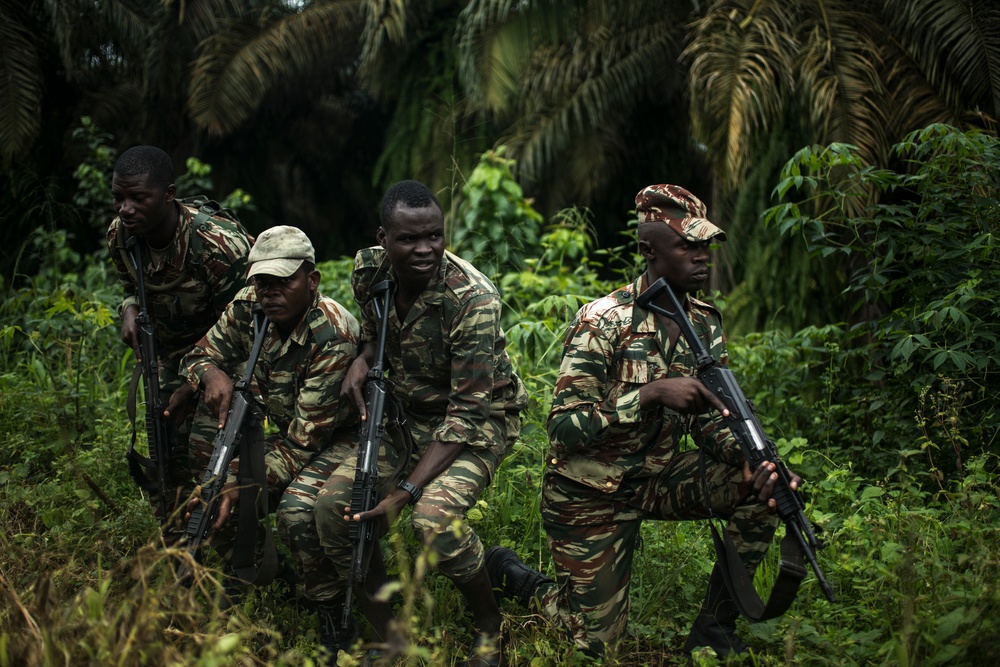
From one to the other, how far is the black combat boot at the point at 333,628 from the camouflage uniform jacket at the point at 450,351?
0.83 metres

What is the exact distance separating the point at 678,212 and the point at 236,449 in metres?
1.97

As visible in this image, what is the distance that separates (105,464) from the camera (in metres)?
5.03

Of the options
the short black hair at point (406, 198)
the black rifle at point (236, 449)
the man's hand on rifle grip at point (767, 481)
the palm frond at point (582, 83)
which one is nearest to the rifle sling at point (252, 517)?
the black rifle at point (236, 449)

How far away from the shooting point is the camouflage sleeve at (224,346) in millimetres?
4039

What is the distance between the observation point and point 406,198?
357cm

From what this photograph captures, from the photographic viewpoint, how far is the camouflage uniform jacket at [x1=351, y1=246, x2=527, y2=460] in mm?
3547

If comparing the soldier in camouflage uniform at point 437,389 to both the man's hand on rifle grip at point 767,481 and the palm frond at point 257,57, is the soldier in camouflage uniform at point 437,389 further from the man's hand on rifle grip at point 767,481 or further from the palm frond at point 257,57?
the palm frond at point 257,57

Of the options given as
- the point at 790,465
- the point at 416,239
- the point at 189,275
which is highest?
the point at 416,239

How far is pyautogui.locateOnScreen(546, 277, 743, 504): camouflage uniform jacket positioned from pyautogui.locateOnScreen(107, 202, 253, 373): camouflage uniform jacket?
1.85m

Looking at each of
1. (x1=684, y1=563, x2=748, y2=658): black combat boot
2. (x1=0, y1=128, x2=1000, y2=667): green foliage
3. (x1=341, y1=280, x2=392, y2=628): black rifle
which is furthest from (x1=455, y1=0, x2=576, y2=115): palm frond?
(x1=684, y1=563, x2=748, y2=658): black combat boot

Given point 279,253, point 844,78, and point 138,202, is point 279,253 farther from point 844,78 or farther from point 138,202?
point 844,78

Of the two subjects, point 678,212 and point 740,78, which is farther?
point 740,78

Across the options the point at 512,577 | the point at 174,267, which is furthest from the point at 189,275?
the point at 512,577

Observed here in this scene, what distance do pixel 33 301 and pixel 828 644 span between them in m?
6.31
